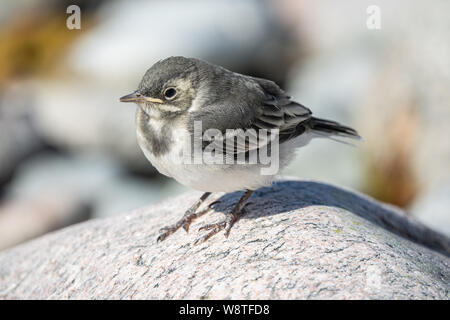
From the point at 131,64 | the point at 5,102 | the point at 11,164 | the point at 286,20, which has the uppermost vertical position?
the point at 286,20

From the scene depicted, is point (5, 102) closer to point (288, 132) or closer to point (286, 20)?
point (286, 20)

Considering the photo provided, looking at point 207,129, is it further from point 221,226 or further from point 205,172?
point 221,226

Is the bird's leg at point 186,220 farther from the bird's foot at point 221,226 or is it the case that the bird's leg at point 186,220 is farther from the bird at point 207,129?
the bird's foot at point 221,226

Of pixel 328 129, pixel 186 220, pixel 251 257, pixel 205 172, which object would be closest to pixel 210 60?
pixel 328 129
